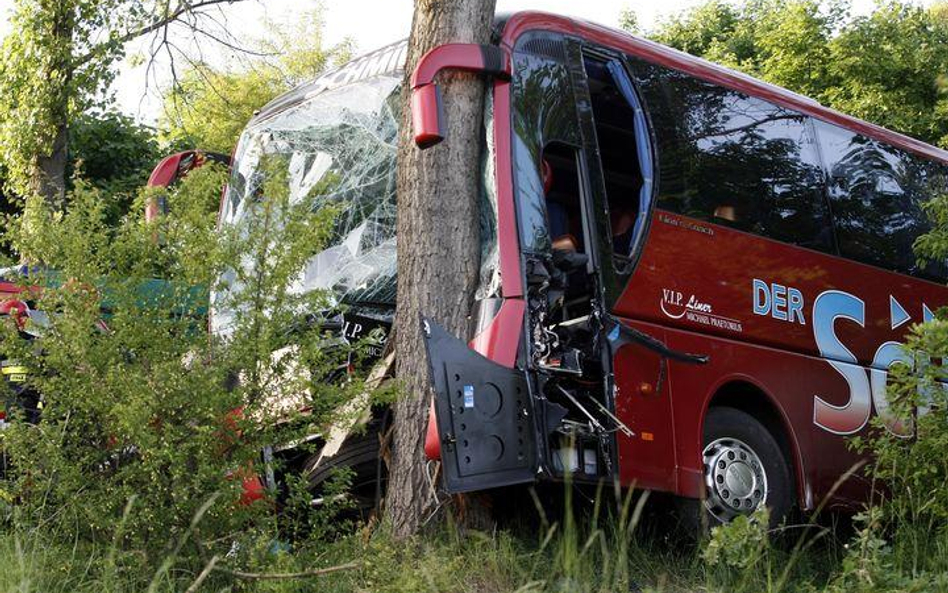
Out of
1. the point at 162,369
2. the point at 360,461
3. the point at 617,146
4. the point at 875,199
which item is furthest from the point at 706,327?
the point at 162,369

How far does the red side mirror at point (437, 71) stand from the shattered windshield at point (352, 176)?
1053 mm

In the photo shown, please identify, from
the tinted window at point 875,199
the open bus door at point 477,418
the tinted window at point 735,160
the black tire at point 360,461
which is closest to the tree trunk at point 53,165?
the black tire at point 360,461

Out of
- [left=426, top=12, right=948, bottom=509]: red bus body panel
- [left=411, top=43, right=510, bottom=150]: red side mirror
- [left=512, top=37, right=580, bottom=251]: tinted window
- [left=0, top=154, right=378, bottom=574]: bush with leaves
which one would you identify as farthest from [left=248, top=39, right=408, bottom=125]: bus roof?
[left=0, top=154, right=378, bottom=574]: bush with leaves

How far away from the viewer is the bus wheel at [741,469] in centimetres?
726

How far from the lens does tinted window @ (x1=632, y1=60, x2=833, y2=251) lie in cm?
761

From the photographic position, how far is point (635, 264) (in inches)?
278

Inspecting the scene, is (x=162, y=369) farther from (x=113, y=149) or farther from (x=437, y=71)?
(x=113, y=149)

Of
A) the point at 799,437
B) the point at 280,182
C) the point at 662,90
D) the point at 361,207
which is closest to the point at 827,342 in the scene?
the point at 799,437

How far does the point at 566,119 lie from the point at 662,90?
39.9 inches

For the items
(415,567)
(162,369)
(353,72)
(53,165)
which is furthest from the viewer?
(53,165)

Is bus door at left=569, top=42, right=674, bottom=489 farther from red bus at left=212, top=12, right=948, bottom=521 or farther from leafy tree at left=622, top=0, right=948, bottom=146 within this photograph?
leafy tree at left=622, top=0, right=948, bottom=146

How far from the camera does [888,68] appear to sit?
71.6 ft

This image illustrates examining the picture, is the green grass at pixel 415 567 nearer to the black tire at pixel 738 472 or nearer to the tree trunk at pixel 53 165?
the black tire at pixel 738 472

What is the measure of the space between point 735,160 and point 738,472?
2.06m
